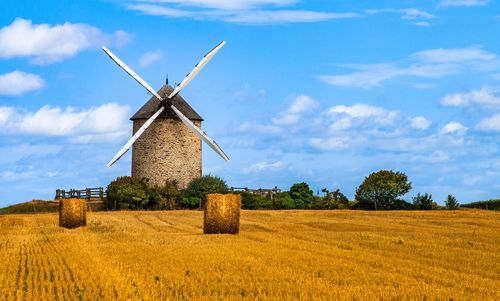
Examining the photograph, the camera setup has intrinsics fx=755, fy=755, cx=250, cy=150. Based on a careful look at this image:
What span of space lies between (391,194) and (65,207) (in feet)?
86.7

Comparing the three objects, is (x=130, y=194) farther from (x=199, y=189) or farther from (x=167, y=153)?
(x=167, y=153)

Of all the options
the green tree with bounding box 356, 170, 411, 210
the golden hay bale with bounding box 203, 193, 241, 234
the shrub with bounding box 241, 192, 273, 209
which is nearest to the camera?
the golden hay bale with bounding box 203, 193, 241, 234

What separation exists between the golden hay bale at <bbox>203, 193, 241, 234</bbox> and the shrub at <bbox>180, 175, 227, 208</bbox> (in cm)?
2919

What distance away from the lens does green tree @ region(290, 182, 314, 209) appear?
2301 inches

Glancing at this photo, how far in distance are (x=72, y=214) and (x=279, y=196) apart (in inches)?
1117

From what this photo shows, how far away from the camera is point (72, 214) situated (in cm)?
3428

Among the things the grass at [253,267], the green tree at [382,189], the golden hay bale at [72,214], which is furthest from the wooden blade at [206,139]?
the grass at [253,267]

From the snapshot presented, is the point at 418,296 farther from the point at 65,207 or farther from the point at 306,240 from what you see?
the point at 65,207

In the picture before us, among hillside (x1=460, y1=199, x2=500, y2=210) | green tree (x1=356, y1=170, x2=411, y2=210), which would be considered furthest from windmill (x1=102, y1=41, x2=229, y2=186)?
hillside (x1=460, y1=199, x2=500, y2=210)

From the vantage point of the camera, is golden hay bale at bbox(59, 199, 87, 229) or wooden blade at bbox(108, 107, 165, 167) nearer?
golden hay bale at bbox(59, 199, 87, 229)

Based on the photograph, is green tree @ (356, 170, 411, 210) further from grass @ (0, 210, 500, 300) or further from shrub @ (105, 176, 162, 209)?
grass @ (0, 210, 500, 300)

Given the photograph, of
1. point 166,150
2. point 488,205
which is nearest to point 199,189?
point 166,150

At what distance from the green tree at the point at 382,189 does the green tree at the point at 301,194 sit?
217 inches

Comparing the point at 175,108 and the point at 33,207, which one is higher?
the point at 175,108
